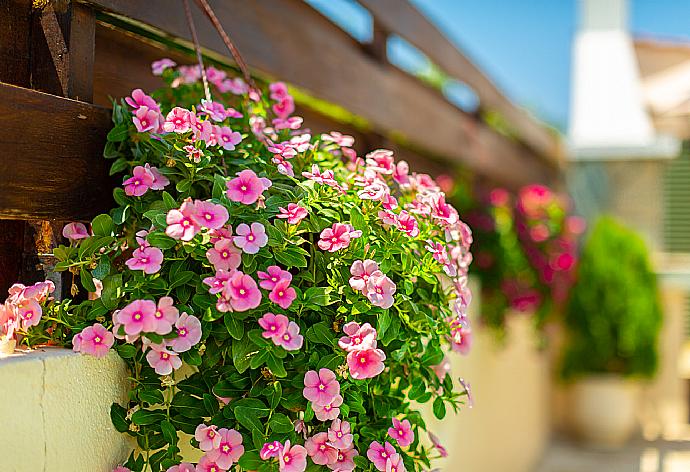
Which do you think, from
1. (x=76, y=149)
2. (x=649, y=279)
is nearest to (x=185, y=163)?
(x=76, y=149)

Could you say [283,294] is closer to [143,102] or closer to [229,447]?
[229,447]

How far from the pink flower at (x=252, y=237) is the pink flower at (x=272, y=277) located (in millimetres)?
34

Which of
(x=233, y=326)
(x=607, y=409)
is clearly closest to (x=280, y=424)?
(x=233, y=326)

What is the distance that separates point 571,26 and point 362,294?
6.07 m

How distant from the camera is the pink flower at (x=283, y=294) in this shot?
3.89 feet

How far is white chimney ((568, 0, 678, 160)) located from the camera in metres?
6.08

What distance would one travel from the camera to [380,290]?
4.09 ft

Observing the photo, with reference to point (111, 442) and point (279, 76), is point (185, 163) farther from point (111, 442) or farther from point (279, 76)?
point (279, 76)

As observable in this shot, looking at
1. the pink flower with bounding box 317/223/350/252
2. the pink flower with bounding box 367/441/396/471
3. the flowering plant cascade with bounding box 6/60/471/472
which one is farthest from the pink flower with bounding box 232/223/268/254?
the pink flower with bounding box 367/441/396/471

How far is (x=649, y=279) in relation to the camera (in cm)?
555

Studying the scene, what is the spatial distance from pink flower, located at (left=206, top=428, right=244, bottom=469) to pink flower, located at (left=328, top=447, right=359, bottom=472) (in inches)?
5.7

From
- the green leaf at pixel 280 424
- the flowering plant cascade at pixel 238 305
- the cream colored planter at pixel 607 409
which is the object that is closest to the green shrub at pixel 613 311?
the cream colored planter at pixel 607 409

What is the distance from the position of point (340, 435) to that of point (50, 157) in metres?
0.56

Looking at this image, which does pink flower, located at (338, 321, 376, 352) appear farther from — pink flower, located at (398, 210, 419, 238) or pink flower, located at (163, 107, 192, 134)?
pink flower, located at (163, 107, 192, 134)
